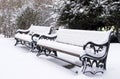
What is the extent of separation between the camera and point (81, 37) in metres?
5.68

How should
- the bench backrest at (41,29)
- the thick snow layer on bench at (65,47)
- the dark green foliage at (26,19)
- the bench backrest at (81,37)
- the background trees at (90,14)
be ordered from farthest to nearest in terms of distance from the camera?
the dark green foliage at (26,19), the background trees at (90,14), the bench backrest at (41,29), the bench backrest at (81,37), the thick snow layer on bench at (65,47)

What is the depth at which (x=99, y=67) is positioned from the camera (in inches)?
202

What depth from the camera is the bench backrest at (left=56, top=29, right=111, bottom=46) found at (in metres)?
5.00

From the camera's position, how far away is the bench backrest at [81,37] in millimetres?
5000

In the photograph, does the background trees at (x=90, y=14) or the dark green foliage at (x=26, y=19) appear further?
the dark green foliage at (x=26, y=19)

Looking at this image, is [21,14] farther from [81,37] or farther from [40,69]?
[40,69]

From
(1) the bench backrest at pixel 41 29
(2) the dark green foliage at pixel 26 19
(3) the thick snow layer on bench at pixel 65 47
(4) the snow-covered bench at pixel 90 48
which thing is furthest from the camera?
(2) the dark green foliage at pixel 26 19

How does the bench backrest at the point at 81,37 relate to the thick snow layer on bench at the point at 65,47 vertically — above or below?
above

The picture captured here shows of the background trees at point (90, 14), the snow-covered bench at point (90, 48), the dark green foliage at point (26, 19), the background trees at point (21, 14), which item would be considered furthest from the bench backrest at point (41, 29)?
the background trees at point (21, 14)

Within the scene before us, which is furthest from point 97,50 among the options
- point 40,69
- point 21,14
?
point 21,14

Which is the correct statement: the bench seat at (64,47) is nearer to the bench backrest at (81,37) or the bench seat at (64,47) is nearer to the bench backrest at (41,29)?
the bench backrest at (81,37)

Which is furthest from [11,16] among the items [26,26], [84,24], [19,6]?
[84,24]

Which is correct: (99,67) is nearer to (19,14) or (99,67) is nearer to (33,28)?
(33,28)

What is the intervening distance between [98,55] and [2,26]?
12659 millimetres
